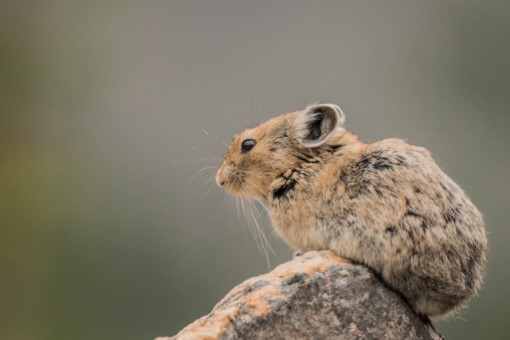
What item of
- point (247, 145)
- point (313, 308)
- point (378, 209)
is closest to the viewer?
point (313, 308)

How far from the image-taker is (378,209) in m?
4.54

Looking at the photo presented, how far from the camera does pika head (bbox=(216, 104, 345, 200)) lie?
5.07 metres

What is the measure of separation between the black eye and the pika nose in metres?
0.15

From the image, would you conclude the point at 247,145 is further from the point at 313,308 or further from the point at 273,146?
the point at 313,308

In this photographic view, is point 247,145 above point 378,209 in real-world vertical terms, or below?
above

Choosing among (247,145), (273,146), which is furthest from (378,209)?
(247,145)

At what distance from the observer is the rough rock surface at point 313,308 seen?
4.06 m

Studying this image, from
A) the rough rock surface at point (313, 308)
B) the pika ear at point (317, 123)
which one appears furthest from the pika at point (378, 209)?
the rough rock surface at point (313, 308)

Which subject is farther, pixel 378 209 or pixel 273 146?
pixel 273 146

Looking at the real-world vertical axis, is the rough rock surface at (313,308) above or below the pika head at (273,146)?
below

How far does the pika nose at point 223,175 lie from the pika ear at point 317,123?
0.54 meters

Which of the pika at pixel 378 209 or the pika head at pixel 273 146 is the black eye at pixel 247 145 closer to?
the pika head at pixel 273 146

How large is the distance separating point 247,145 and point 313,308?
1.46 meters

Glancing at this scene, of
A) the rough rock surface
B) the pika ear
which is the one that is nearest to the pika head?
the pika ear
